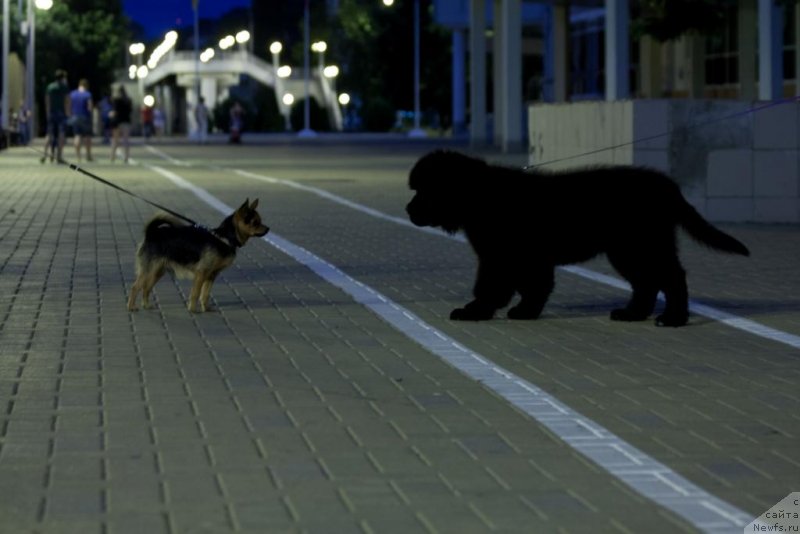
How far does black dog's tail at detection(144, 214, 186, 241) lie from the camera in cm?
1168

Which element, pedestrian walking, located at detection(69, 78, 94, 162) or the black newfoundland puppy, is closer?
the black newfoundland puppy

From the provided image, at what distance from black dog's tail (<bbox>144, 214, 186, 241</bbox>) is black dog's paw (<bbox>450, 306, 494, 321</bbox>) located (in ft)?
5.93

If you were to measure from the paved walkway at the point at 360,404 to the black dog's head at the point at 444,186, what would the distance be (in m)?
0.66

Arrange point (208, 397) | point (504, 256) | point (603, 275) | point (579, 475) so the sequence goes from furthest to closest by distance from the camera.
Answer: point (603, 275) → point (504, 256) → point (208, 397) → point (579, 475)

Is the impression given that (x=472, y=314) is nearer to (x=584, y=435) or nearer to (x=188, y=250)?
(x=188, y=250)

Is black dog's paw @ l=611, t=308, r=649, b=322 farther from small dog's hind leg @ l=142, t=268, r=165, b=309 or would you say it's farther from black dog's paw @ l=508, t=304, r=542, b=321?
small dog's hind leg @ l=142, t=268, r=165, b=309

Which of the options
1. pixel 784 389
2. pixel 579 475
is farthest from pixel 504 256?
pixel 579 475

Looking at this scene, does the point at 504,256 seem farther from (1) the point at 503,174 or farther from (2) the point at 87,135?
(2) the point at 87,135

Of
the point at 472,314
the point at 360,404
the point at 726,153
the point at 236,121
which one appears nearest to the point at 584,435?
the point at 360,404

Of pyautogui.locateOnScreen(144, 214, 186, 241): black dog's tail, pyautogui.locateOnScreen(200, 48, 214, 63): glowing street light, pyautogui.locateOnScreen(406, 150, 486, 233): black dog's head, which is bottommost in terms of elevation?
pyautogui.locateOnScreen(144, 214, 186, 241): black dog's tail

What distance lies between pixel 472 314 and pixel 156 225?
201 cm

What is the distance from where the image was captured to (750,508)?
616 centimetres

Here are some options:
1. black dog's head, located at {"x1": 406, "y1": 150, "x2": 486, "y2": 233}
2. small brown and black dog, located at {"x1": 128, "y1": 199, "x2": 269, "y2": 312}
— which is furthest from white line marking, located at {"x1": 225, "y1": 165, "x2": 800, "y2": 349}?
small brown and black dog, located at {"x1": 128, "y1": 199, "x2": 269, "y2": 312}

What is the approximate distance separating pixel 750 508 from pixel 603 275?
28.2 feet
